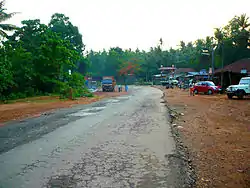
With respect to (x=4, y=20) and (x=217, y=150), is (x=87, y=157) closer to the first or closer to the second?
(x=217, y=150)

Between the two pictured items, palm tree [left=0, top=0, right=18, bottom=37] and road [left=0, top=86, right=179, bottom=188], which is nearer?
road [left=0, top=86, right=179, bottom=188]

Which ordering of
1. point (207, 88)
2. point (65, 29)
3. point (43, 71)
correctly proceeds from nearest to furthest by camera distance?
point (207, 88)
point (43, 71)
point (65, 29)

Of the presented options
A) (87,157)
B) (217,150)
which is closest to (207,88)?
(217,150)

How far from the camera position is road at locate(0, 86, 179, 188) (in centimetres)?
489

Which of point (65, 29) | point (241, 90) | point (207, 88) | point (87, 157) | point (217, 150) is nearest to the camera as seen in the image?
point (87, 157)

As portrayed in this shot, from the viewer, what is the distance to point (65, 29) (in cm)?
6250

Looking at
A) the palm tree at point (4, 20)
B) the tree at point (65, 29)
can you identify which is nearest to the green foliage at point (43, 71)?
the palm tree at point (4, 20)

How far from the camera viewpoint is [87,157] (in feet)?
21.3

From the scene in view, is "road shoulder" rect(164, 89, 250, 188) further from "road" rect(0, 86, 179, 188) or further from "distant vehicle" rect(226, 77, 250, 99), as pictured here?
"distant vehicle" rect(226, 77, 250, 99)

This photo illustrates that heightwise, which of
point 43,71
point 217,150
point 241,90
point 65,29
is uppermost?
point 65,29

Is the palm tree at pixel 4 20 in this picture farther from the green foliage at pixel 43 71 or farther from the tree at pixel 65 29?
the tree at pixel 65 29

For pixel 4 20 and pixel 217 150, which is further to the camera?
pixel 4 20

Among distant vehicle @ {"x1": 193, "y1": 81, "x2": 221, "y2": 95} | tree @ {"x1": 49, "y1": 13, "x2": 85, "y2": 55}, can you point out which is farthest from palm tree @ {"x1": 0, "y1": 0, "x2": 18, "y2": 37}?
tree @ {"x1": 49, "y1": 13, "x2": 85, "y2": 55}

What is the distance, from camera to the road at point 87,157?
4895 mm
